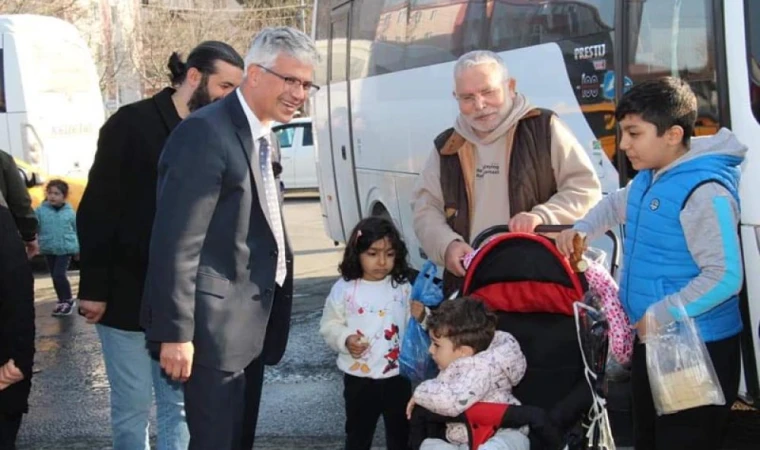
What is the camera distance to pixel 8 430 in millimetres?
3990

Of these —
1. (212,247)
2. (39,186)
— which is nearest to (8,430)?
(212,247)

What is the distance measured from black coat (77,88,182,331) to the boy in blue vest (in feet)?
5.87

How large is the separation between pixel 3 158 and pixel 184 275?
3303 mm

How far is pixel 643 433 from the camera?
13.3 ft

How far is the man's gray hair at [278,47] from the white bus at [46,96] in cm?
1415

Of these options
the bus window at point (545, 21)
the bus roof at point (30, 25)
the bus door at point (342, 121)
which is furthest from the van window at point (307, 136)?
the bus window at point (545, 21)

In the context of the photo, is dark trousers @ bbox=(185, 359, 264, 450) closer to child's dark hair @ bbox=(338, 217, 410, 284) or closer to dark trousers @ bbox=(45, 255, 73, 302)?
child's dark hair @ bbox=(338, 217, 410, 284)

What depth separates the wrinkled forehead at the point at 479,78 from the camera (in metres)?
4.13

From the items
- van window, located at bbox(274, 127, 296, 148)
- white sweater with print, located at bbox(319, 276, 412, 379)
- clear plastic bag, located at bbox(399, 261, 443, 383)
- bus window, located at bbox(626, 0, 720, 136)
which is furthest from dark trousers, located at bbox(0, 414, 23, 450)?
van window, located at bbox(274, 127, 296, 148)

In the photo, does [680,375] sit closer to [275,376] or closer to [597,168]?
[597,168]

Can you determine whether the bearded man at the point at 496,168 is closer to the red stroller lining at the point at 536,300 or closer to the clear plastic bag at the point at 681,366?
the red stroller lining at the point at 536,300

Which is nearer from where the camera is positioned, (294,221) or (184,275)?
(184,275)

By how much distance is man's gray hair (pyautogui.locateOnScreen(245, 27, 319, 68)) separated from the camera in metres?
3.69

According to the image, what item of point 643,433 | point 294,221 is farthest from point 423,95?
point 294,221
